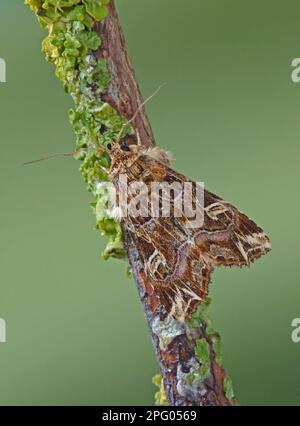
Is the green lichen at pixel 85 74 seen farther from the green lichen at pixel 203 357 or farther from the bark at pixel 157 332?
the green lichen at pixel 203 357

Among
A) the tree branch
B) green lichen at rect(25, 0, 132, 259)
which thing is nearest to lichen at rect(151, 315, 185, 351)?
the tree branch

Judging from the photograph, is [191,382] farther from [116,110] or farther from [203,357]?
[116,110]

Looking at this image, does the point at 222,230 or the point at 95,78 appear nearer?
the point at 95,78

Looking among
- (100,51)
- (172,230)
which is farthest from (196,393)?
(100,51)

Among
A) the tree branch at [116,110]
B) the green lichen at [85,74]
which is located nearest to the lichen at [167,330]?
the tree branch at [116,110]

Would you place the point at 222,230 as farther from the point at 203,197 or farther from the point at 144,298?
the point at 144,298

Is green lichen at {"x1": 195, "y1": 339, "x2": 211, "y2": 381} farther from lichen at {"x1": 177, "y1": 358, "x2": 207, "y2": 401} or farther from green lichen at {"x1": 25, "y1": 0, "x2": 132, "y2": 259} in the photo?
green lichen at {"x1": 25, "y1": 0, "x2": 132, "y2": 259}
